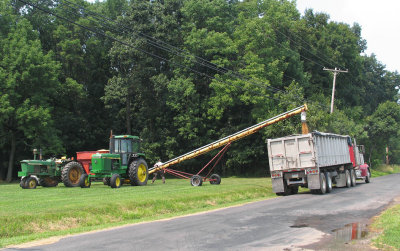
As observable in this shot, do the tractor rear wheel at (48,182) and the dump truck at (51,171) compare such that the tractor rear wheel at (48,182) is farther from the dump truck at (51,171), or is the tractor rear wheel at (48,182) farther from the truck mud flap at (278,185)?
the truck mud flap at (278,185)

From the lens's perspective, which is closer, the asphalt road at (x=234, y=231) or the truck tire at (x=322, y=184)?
the asphalt road at (x=234, y=231)

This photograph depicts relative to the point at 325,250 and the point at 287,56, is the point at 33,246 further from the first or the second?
the point at 287,56

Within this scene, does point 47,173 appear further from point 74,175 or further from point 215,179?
point 215,179

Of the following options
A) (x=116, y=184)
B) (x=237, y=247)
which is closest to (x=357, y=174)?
(x=116, y=184)

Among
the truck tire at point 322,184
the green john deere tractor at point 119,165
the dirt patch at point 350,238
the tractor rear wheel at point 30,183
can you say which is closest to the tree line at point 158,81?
the truck tire at point 322,184

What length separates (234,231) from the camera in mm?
10828

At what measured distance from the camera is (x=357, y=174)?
32156 mm

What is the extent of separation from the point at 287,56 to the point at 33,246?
43647 mm

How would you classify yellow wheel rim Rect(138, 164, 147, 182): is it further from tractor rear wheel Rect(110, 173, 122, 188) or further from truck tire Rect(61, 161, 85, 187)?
truck tire Rect(61, 161, 85, 187)

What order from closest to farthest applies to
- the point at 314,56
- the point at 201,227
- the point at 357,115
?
the point at 201,227, the point at 314,56, the point at 357,115

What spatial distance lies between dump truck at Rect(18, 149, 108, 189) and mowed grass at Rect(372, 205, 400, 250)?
1835cm

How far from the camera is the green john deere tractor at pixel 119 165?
23772 mm

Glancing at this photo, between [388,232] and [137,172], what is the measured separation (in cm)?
1770

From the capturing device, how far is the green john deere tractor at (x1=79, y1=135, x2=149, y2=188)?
23772mm
